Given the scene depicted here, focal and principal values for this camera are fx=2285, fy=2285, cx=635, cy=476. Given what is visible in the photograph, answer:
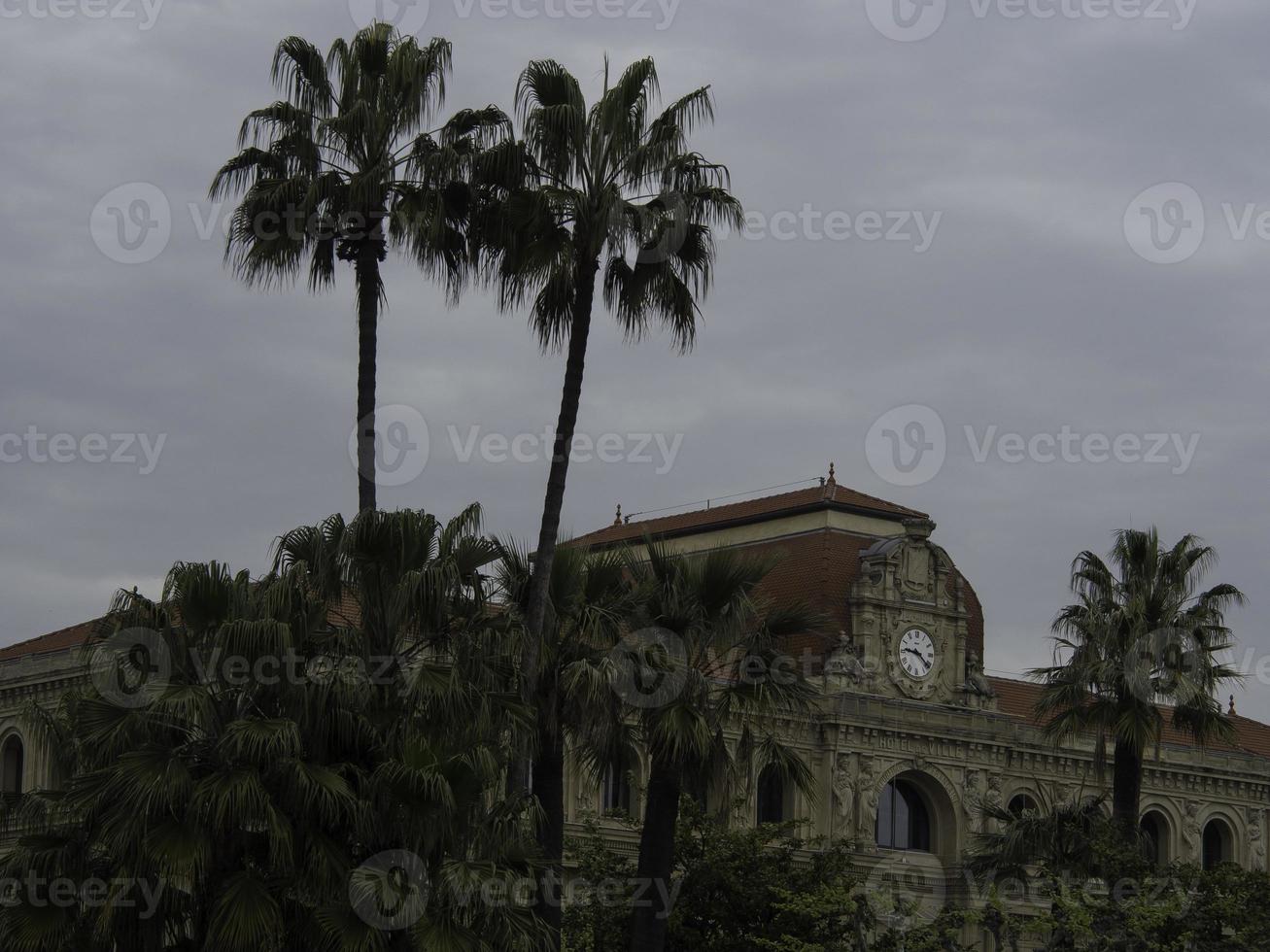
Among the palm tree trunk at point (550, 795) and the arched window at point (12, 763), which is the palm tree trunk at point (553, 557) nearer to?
the palm tree trunk at point (550, 795)

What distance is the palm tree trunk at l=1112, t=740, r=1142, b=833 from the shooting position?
4769cm

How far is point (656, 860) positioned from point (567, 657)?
3981 mm

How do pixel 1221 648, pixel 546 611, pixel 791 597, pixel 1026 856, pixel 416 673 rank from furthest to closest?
pixel 791 597
pixel 1221 648
pixel 1026 856
pixel 546 611
pixel 416 673

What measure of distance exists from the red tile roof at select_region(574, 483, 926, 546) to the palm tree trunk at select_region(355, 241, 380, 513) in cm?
2910

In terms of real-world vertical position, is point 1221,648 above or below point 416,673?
above

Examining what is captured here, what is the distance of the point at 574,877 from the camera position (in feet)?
174

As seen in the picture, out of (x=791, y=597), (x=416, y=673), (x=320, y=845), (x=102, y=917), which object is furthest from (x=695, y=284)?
(x=791, y=597)

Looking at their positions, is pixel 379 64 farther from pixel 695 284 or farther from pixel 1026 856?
pixel 1026 856

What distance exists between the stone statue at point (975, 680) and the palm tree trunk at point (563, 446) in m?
32.3

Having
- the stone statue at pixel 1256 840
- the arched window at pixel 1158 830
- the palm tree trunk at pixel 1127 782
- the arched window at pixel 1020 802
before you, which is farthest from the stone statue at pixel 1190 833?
the palm tree trunk at pixel 1127 782

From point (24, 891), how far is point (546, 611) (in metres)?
9.50

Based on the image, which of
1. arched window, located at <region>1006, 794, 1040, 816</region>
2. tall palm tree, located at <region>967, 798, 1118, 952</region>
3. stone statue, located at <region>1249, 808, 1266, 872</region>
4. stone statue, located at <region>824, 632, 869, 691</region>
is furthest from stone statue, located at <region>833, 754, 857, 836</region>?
stone statue, located at <region>1249, 808, 1266, 872</region>

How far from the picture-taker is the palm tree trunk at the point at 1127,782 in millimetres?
47688

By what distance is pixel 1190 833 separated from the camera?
71.3 metres
